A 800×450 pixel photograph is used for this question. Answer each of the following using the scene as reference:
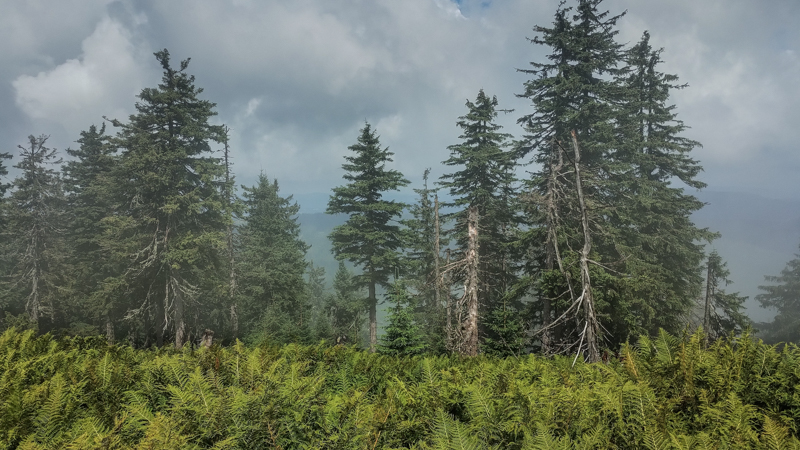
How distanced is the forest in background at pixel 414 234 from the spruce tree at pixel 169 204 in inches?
3.6

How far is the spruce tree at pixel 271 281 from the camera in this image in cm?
2142

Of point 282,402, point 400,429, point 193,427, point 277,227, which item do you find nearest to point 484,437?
point 400,429

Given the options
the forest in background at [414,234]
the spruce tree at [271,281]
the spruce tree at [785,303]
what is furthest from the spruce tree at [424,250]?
the spruce tree at [785,303]

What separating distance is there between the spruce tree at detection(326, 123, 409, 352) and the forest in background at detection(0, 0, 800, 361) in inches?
5.4

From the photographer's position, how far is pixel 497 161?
68.0 ft

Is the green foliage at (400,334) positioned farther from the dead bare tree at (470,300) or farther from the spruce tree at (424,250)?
the spruce tree at (424,250)

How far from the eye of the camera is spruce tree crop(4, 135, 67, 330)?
22984 millimetres

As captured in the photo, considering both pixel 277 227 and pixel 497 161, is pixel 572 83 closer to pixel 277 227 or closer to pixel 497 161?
pixel 497 161

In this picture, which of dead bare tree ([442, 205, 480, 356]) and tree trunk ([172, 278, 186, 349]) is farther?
tree trunk ([172, 278, 186, 349])

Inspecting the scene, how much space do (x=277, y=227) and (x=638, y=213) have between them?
27.2 metres

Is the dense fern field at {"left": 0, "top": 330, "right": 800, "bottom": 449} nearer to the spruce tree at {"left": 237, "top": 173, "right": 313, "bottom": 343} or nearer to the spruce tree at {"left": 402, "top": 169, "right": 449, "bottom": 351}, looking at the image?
the spruce tree at {"left": 237, "top": 173, "right": 313, "bottom": 343}

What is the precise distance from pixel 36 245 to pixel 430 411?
31.4 m

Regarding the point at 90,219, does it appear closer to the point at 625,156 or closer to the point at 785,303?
the point at 625,156

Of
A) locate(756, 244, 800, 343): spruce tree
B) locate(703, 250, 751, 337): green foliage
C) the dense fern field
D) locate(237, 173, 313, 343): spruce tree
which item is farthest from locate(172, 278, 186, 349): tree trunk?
locate(756, 244, 800, 343): spruce tree
